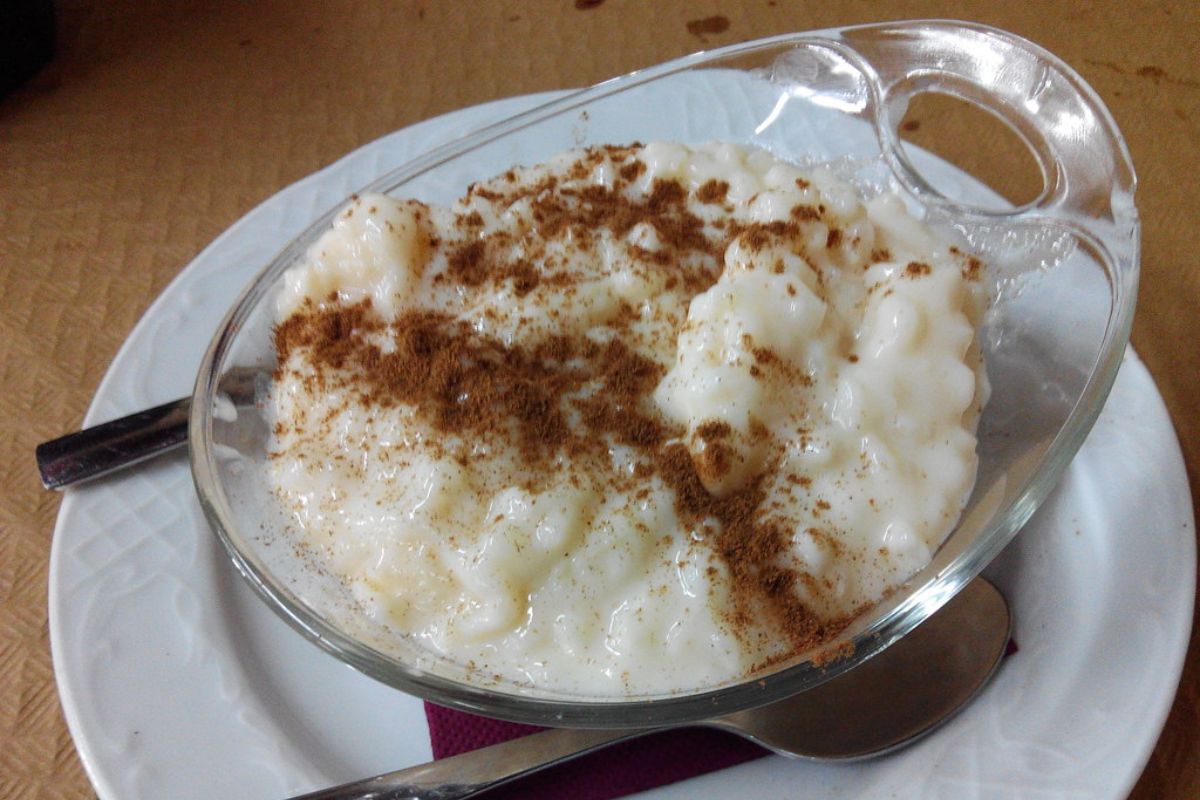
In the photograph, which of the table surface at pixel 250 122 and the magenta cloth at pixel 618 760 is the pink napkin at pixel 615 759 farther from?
the table surface at pixel 250 122

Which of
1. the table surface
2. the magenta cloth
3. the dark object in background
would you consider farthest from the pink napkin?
the dark object in background

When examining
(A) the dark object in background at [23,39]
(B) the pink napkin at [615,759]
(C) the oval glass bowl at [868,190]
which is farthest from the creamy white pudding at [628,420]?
(A) the dark object in background at [23,39]

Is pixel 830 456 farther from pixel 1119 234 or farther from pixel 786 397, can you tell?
pixel 1119 234

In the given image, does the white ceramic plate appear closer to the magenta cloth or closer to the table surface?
the magenta cloth

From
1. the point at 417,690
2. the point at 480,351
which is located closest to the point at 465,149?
the point at 480,351

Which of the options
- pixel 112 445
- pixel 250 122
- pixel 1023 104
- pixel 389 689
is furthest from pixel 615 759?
pixel 250 122

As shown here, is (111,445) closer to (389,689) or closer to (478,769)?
(389,689)
